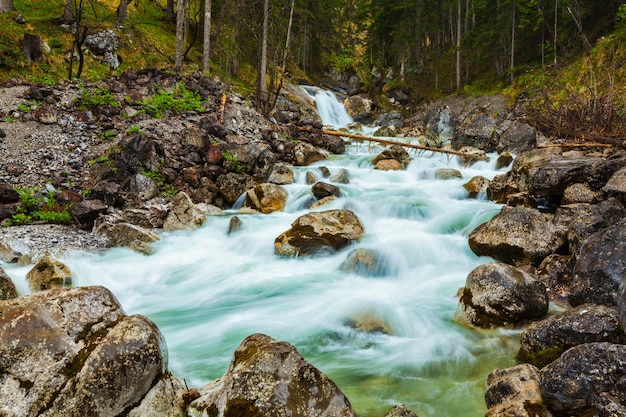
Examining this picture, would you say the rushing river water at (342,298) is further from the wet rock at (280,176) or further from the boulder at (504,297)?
the wet rock at (280,176)

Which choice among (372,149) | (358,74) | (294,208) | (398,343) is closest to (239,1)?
(372,149)

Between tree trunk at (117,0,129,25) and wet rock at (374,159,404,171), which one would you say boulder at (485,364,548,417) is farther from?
tree trunk at (117,0,129,25)

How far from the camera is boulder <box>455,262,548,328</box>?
555 cm

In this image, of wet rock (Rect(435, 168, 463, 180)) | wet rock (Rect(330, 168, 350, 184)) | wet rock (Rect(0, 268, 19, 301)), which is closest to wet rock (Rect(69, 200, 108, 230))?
wet rock (Rect(0, 268, 19, 301))

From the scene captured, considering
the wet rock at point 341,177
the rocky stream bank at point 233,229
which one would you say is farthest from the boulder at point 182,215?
the wet rock at point 341,177

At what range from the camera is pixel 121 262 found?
8.80m

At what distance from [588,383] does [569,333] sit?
115cm

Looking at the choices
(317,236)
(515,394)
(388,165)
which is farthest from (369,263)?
(388,165)

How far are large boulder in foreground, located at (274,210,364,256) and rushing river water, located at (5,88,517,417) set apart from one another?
0.25 m

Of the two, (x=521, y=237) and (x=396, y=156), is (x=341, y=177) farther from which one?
(x=521, y=237)

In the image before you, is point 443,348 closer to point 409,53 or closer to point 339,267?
point 339,267

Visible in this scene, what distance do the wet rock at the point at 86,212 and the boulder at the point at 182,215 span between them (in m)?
1.73

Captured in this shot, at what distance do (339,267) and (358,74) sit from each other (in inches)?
1571

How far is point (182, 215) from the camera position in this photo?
438 inches
